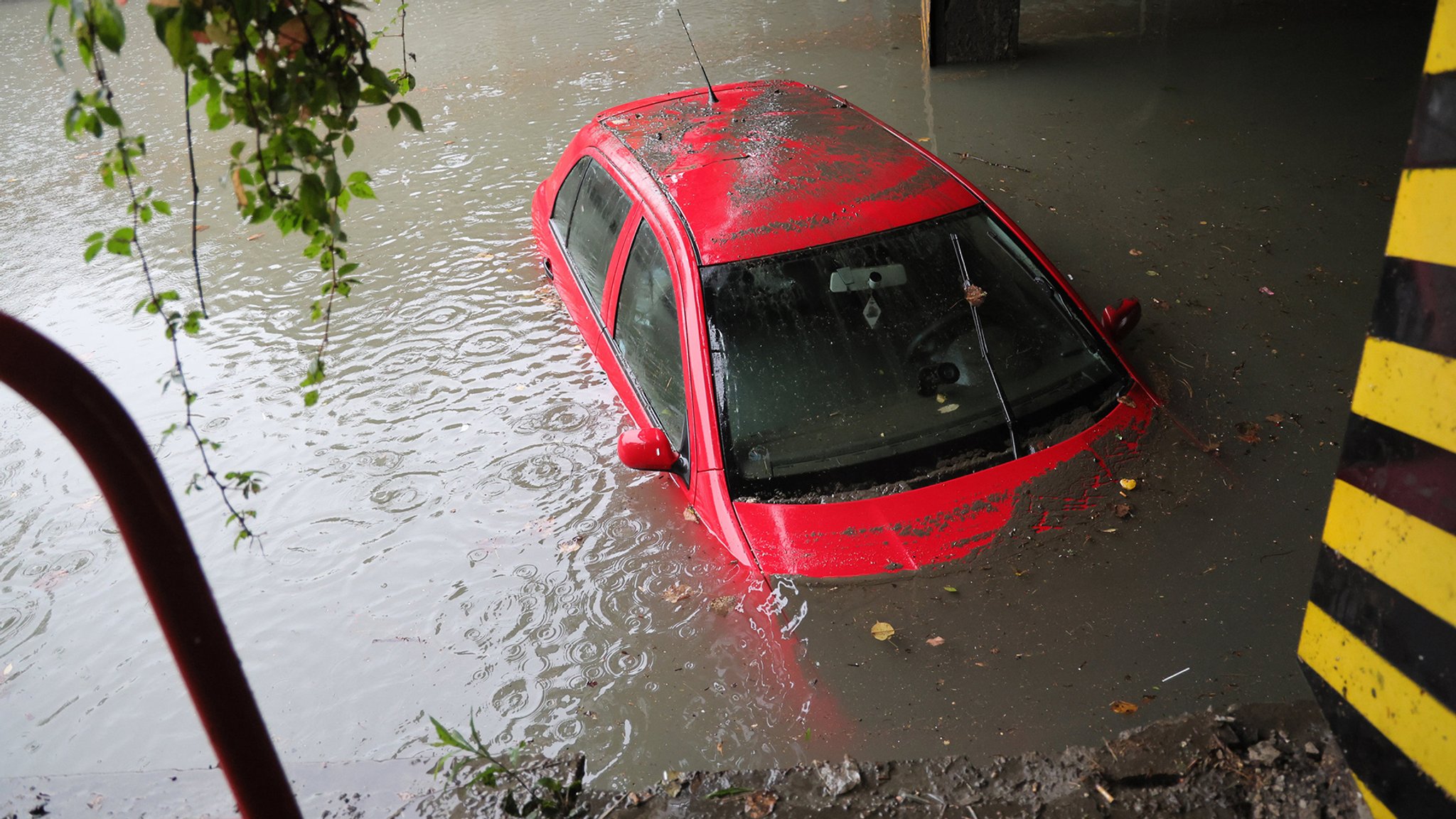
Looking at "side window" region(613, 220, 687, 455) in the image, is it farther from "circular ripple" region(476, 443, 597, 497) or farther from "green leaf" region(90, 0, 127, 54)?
"green leaf" region(90, 0, 127, 54)

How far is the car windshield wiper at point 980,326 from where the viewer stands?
342cm

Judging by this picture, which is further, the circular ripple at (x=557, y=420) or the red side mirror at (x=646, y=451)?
the circular ripple at (x=557, y=420)

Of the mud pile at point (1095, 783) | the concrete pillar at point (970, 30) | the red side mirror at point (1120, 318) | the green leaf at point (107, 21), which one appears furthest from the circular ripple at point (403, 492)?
the concrete pillar at point (970, 30)

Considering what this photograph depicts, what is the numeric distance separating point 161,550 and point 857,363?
255cm

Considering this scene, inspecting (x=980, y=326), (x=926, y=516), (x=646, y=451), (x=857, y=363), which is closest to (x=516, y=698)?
(x=646, y=451)

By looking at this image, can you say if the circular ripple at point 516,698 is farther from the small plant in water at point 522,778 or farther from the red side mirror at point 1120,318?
the red side mirror at point 1120,318

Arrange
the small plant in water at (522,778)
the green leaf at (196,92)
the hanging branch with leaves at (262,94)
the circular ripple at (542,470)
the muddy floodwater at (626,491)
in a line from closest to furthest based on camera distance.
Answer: the hanging branch with leaves at (262,94) → the green leaf at (196,92) → the small plant in water at (522,778) → the muddy floodwater at (626,491) → the circular ripple at (542,470)

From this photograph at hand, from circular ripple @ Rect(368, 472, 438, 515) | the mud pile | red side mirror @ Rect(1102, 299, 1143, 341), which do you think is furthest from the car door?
red side mirror @ Rect(1102, 299, 1143, 341)

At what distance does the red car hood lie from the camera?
3.21 meters

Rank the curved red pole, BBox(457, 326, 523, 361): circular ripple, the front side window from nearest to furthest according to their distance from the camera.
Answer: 1. the curved red pole
2. the front side window
3. BBox(457, 326, 523, 361): circular ripple

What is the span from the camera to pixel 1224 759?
2.40 meters

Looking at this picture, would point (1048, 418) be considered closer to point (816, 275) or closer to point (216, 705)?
point (816, 275)

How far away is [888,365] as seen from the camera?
3514 millimetres

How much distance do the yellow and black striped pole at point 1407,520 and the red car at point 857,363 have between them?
55.7 inches
